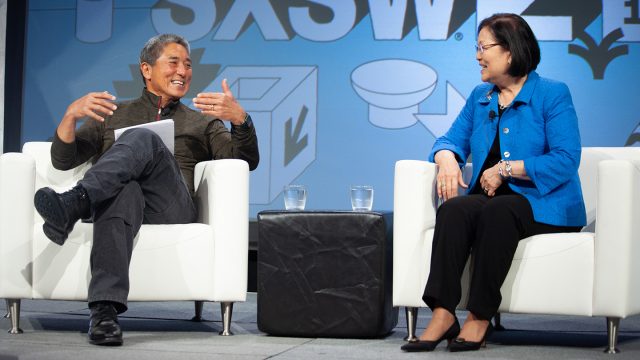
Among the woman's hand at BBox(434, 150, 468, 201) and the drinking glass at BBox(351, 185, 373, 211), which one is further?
the drinking glass at BBox(351, 185, 373, 211)

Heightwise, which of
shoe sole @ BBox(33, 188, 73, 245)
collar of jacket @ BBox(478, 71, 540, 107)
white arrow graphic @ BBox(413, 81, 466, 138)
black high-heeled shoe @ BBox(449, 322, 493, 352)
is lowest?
black high-heeled shoe @ BBox(449, 322, 493, 352)

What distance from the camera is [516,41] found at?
9.67ft

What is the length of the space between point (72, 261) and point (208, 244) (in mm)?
453

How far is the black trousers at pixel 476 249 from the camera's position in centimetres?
265

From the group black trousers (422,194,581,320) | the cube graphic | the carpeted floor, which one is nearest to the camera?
the carpeted floor

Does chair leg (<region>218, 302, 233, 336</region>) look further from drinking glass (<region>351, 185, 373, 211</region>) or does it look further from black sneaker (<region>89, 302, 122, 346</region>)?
drinking glass (<region>351, 185, 373, 211</region>)

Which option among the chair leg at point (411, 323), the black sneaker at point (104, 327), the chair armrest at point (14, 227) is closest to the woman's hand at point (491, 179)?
the chair leg at point (411, 323)

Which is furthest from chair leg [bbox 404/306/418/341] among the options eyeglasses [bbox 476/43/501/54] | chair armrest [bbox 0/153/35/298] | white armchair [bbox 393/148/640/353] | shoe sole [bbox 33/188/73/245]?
chair armrest [bbox 0/153/35/298]

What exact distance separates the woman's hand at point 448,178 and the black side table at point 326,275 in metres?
0.24

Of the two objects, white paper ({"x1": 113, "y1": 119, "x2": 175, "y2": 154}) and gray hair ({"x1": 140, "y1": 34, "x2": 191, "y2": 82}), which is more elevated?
gray hair ({"x1": 140, "y1": 34, "x2": 191, "y2": 82})

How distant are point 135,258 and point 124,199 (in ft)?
0.85

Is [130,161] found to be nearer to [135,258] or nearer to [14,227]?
[135,258]

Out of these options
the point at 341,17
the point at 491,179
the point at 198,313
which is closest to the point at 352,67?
the point at 341,17

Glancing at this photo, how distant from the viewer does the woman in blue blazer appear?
2.66 meters
